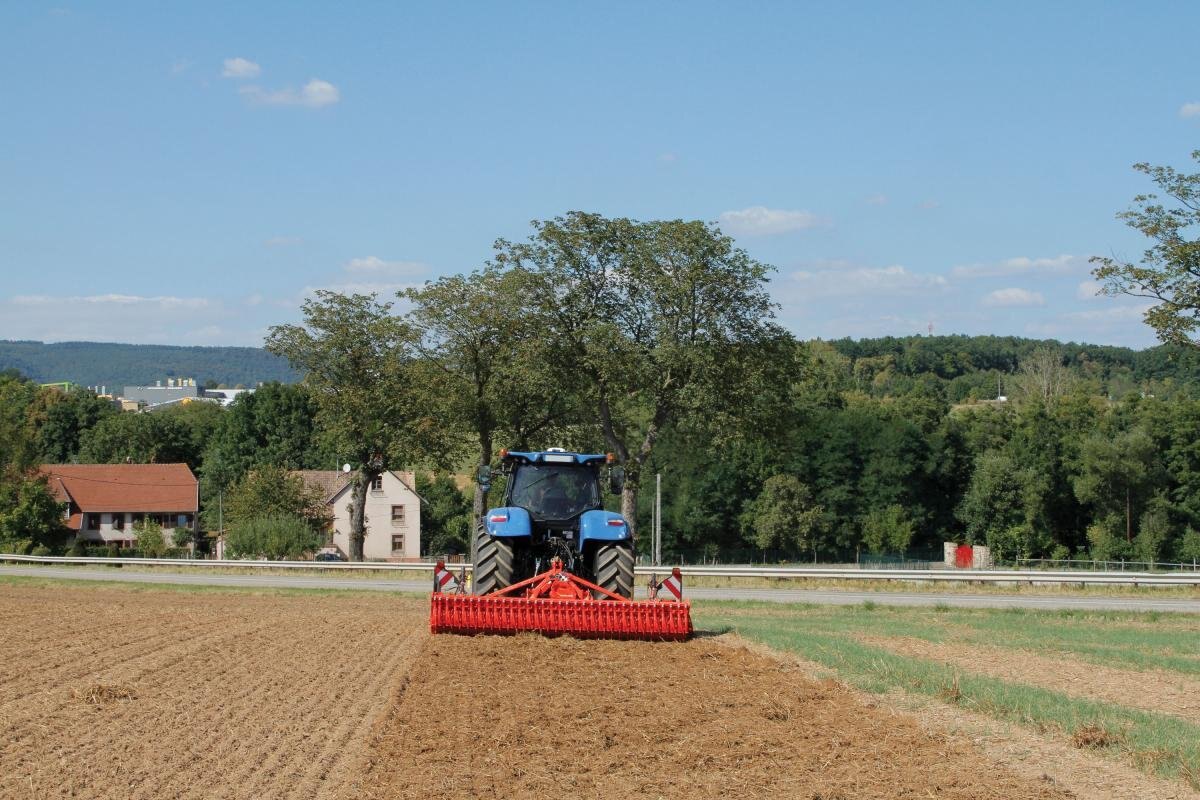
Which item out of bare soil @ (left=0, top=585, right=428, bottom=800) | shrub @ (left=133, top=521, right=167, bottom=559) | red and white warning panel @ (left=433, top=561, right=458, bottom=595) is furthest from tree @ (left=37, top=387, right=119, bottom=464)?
red and white warning panel @ (left=433, top=561, right=458, bottom=595)

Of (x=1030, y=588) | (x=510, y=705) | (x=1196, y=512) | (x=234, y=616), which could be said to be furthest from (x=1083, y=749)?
(x=1196, y=512)

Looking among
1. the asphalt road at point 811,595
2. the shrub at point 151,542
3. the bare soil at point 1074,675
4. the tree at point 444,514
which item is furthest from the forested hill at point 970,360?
the bare soil at point 1074,675

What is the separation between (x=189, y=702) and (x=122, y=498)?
7706cm

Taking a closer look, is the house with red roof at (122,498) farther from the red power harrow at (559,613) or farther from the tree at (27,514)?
the red power harrow at (559,613)

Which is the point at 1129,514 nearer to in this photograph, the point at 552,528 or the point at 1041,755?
the point at 552,528

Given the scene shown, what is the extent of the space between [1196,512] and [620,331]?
44.2m

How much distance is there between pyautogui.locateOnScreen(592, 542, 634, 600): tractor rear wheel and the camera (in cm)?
1580

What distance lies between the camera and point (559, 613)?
600 inches

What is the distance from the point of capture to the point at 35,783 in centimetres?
738

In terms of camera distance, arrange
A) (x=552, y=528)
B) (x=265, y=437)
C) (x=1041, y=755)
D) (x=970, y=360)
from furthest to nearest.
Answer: (x=970, y=360), (x=265, y=437), (x=552, y=528), (x=1041, y=755)

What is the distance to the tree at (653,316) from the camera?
4016cm

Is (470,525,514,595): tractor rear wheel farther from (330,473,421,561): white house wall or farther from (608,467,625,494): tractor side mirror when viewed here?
(330,473,421,561): white house wall

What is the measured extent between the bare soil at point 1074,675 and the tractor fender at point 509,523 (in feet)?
17.0

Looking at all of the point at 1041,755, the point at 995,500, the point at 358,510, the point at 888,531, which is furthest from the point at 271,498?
the point at 1041,755
